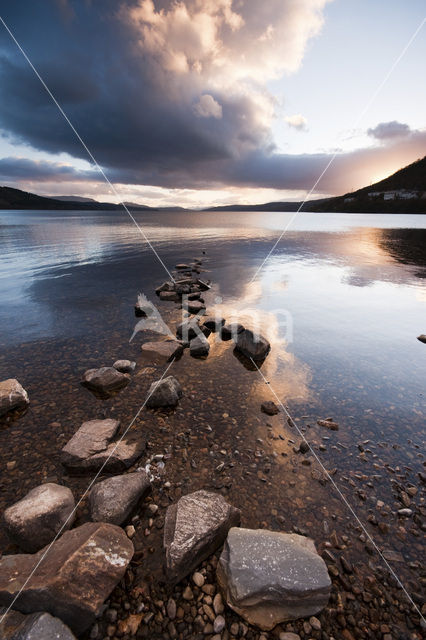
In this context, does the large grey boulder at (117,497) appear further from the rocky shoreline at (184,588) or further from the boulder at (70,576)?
the boulder at (70,576)

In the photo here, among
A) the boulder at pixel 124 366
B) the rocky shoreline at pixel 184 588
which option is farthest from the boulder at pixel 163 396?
the boulder at pixel 124 366

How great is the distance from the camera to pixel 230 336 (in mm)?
13414

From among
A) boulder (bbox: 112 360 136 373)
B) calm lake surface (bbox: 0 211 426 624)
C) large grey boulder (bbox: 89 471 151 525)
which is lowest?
calm lake surface (bbox: 0 211 426 624)

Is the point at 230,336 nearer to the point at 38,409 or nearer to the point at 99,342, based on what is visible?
the point at 99,342

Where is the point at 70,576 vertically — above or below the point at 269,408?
above

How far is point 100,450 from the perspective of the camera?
6492 millimetres

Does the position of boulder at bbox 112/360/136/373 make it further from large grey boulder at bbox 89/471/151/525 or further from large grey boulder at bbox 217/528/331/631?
large grey boulder at bbox 217/528/331/631

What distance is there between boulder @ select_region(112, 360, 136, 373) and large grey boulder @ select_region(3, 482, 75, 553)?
520 centimetres

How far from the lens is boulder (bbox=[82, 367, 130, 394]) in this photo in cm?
907

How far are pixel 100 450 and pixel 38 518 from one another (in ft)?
A: 6.24

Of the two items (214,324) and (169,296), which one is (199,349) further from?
(169,296)

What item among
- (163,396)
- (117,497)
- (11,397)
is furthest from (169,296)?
(117,497)

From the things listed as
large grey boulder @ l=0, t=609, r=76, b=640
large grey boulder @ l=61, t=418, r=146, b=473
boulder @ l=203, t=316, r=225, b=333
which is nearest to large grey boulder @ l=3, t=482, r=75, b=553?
large grey boulder @ l=61, t=418, r=146, b=473

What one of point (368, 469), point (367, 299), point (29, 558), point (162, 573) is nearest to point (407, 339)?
point (367, 299)
